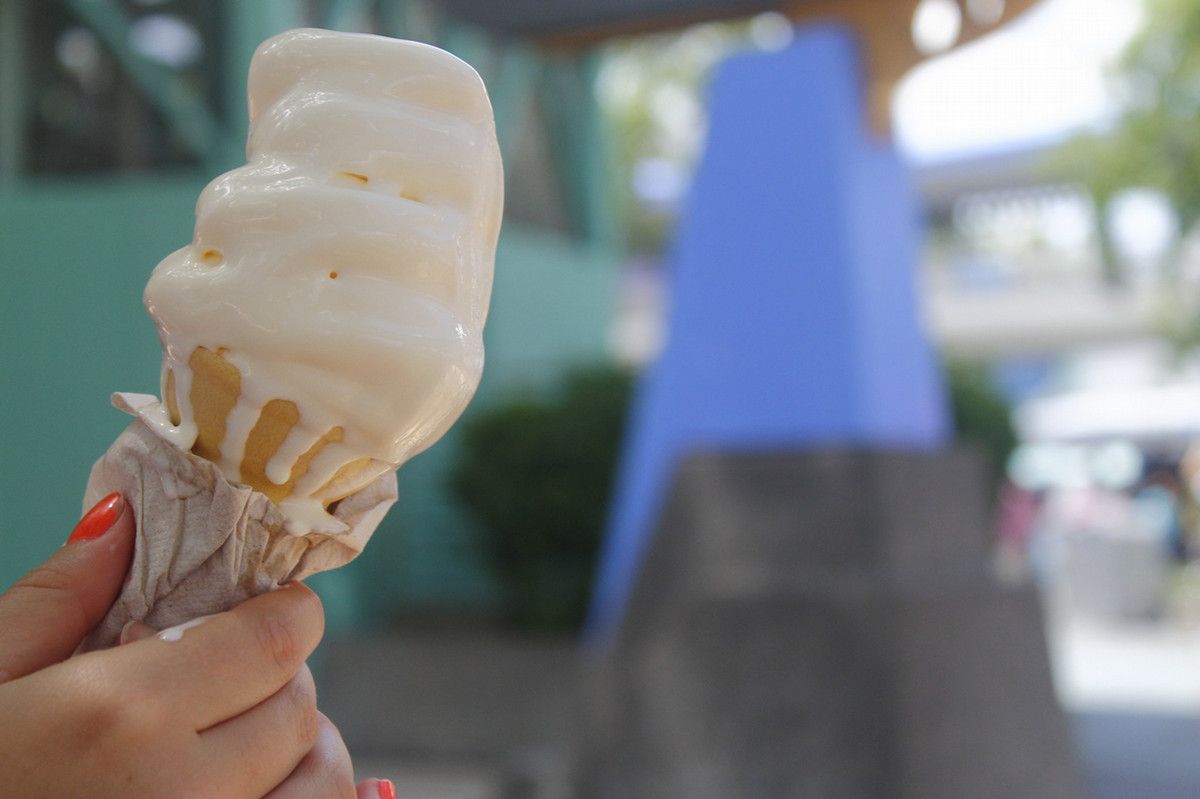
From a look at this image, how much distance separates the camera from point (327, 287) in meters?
1.01

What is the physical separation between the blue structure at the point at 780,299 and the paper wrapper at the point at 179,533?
3902mm

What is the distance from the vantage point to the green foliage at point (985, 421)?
7.30 metres

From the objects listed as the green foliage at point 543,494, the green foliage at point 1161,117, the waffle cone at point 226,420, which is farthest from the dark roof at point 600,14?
the waffle cone at point 226,420

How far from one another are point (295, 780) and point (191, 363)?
0.37 m

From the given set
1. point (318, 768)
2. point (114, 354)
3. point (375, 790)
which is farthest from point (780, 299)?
point (318, 768)

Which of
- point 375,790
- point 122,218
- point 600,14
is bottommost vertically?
point 375,790

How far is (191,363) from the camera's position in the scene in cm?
102

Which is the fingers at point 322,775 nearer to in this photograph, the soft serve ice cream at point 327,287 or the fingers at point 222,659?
the fingers at point 222,659

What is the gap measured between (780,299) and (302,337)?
14.0 ft

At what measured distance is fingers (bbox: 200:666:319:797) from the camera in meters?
0.91

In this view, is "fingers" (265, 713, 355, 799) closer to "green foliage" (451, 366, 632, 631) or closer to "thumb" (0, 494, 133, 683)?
"thumb" (0, 494, 133, 683)

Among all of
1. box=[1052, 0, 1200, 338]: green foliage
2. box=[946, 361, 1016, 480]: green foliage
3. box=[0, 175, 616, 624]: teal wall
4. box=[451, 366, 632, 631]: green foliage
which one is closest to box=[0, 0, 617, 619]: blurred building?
box=[0, 175, 616, 624]: teal wall

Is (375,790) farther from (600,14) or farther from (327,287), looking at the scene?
(600,14)

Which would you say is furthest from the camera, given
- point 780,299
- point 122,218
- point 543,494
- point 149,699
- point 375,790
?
point 543,494
